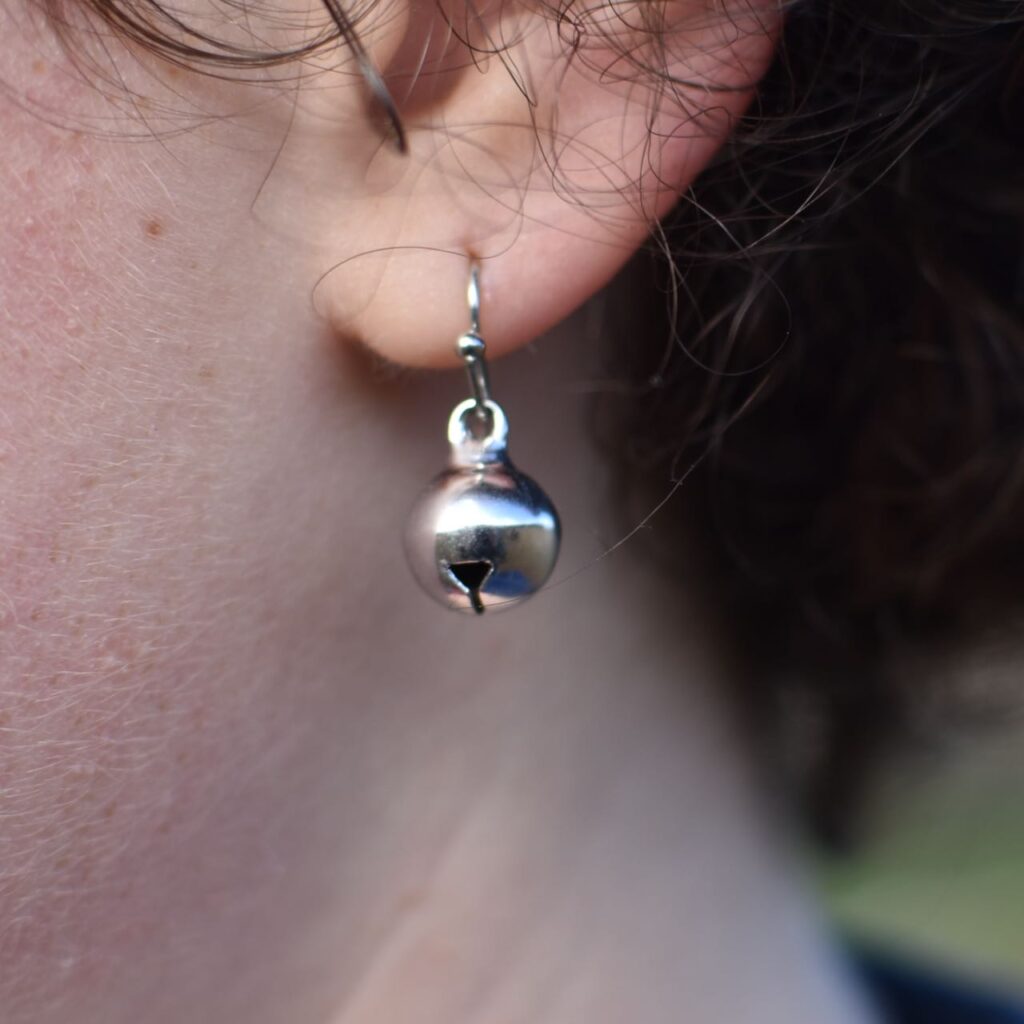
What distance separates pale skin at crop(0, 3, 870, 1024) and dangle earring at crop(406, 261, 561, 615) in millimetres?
67

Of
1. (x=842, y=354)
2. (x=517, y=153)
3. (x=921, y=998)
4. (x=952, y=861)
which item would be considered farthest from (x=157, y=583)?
(x=952, y=861)

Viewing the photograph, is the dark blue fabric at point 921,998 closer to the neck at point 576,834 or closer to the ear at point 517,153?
the neck at point 576,834

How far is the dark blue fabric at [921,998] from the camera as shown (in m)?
1.17

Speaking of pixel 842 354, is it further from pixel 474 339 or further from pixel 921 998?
pixel 921 998

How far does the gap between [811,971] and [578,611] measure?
53cm

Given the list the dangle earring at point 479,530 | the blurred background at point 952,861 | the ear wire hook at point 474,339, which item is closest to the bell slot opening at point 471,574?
the dangle earring at point 479,530

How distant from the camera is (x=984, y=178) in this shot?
932 millimetres

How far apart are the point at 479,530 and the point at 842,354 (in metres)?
0.61

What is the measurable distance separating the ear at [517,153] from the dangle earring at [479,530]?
1.1 inches

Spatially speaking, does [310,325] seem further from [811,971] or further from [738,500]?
[811,971]

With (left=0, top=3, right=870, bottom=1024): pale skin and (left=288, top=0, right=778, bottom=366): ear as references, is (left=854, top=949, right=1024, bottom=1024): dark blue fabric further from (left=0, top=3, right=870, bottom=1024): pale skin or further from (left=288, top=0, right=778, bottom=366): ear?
(left=288, top=0, right=778, bottom=366): ear

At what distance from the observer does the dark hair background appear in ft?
2.07

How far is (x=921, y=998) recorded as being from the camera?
3.92 ft

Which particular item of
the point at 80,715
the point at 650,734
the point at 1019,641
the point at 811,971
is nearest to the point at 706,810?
the point at 650,734
